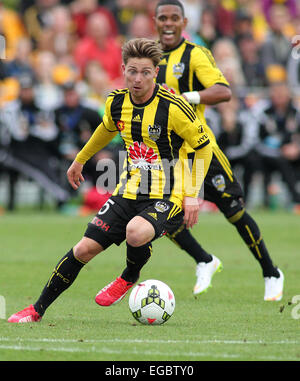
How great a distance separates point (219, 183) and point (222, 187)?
48 mm

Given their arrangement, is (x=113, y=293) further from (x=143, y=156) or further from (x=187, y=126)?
(x=187, y=126)

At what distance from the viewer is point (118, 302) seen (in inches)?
292

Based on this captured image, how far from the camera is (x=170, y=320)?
6.85 metres

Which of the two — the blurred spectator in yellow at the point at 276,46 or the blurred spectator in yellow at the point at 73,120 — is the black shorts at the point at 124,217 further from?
the blurred spectator in yellow at the point at 276,46

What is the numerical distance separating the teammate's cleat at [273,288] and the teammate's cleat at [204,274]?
0.63 meters

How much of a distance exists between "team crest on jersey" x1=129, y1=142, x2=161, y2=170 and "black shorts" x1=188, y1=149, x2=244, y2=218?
1.25m

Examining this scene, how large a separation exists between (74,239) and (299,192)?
21.7 feet

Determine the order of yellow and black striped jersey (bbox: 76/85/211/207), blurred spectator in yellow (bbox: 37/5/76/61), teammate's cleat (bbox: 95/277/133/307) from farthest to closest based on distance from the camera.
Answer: blurred spectator in yellow (bbox: 37/5/76/61), teammate's cleat (bbox: 95/277/133/307), yellow and black striped jersey (bbox: 76/85/211/207)

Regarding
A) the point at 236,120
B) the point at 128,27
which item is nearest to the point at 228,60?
the point at 236,120

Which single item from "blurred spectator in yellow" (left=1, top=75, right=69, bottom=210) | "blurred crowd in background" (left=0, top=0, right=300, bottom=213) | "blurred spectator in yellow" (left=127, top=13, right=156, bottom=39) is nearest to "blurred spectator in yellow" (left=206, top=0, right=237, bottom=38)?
"blurred crowd in background" (left=0, top=0, right=300, bottom=213)

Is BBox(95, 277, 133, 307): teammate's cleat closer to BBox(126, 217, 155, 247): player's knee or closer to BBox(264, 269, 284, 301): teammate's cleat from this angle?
BBox(126, 217, 155, 247): player's knee

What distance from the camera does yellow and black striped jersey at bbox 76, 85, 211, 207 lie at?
6.79 m

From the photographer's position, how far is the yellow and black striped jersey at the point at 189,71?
8.13m

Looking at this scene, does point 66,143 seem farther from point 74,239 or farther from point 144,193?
point 144,193
